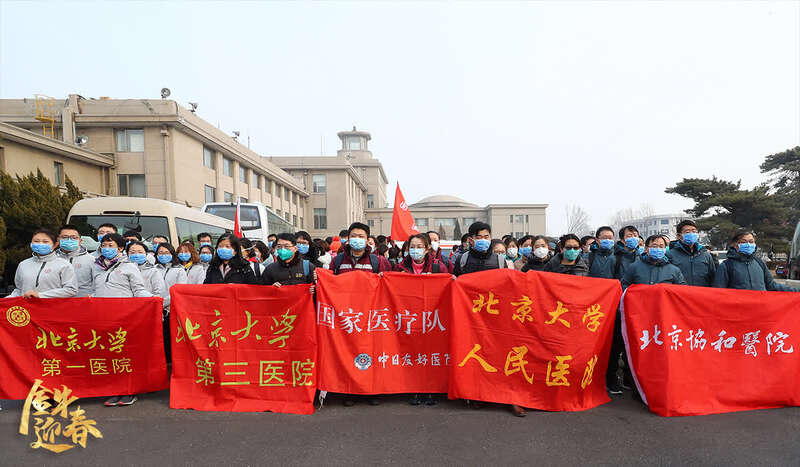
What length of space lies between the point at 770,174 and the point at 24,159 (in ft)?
136

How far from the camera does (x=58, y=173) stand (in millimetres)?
19625

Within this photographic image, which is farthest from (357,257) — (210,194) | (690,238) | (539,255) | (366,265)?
(210,194)

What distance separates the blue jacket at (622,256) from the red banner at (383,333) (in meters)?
2.45

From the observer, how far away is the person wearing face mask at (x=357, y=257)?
4.66 meters

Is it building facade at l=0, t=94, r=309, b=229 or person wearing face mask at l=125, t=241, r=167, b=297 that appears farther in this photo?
building facade at l=0, t=94, r=309, b=229

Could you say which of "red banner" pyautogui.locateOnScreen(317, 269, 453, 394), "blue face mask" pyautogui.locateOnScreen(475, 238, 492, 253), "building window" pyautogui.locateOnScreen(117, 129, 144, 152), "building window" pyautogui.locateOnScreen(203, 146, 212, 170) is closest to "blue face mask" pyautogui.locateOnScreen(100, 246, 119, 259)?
"red banner" pyautogui.locateOnScreen(317, 269, 453, 394)

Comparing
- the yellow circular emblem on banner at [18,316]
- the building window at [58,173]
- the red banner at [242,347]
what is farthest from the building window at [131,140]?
the red banner at [242,347]

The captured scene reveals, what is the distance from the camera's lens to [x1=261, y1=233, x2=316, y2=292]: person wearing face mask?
463 centimetres

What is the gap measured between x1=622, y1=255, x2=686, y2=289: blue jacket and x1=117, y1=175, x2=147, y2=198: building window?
957 inches

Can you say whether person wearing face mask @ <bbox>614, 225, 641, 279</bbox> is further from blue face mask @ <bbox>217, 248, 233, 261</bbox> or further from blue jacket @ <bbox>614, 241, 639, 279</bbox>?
blue face mask @ <bbox>217, 248, 233, 261</bbox>

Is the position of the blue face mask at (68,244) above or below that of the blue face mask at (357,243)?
above

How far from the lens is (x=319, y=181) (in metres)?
48.5

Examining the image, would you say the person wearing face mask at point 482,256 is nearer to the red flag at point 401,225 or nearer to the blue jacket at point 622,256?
the blue jacket at point 622,256

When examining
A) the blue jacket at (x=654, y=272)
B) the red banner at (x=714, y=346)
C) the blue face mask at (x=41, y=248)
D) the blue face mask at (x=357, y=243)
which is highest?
the blue face mask at (x=41, y=248)
